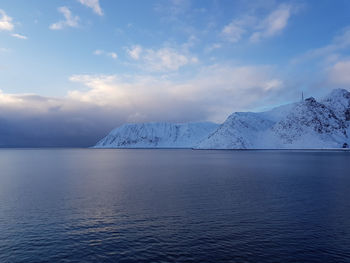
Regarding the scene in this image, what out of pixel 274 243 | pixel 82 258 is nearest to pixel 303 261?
pixel 274 243

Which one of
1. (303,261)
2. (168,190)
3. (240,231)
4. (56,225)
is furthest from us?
(168,190)

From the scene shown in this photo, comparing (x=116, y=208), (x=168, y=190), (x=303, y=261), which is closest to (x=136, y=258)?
(x=303, y=261)

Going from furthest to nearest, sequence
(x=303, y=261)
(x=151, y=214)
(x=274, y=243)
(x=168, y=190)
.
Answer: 1. (x=168, y=190)
2. (x=151, y=214)
3. (x=274, y=243)
4. (x=303, y=261)

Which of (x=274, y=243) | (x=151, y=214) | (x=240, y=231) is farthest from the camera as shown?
(x=151, y=214)

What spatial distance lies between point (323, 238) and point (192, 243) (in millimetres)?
10029

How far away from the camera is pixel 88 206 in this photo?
2969 centimetres

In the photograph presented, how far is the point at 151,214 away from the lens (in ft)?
85.1

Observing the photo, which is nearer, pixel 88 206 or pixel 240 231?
pixel 240 231

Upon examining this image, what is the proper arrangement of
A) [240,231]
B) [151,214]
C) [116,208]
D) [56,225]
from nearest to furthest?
1. [240,231]
2. [56,225]
3. [151,214]
4. [116,208]

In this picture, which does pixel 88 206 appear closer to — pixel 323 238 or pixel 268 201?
pixel 268 201

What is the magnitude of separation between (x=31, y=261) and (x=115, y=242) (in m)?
5.40

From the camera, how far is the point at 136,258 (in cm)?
1612

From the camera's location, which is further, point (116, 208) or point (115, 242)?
point (116, 208)

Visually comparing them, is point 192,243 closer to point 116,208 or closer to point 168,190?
point 116,208
